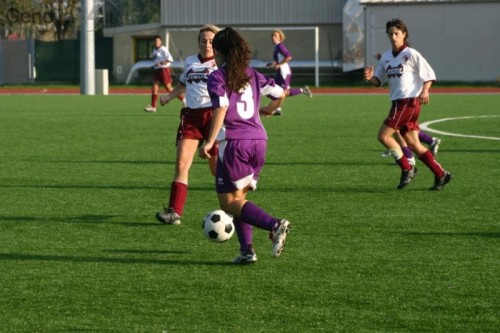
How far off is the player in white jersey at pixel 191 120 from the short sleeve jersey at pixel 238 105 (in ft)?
6.73

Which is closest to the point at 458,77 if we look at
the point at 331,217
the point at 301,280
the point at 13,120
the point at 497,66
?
the point at 497,66

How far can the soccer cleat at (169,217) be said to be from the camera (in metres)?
Answer: 9.94

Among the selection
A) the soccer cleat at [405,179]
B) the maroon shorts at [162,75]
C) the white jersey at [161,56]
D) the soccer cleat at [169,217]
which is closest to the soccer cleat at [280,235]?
the soccer cleat at [169,217]

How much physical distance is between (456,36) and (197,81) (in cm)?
4023

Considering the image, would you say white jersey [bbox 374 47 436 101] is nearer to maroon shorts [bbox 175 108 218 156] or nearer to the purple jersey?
maroon shorts [bbox 175 108 218 156]

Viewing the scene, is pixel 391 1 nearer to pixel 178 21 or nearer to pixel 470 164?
pixel 178 21

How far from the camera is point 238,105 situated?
798 cm

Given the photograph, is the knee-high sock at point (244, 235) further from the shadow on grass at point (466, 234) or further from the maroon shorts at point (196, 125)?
the maroon shorts at point (196, 125)

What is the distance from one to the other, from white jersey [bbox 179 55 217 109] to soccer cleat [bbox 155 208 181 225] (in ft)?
3.99

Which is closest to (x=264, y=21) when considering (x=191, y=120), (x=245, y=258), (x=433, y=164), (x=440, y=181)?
(x=433, y=164)

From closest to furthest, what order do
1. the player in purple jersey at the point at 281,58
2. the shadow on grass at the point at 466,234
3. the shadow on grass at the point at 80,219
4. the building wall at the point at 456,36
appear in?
the shadow on grass at the point at 466,234 → the shadow on grass at the point at 80,219 → the player in purple jersey at the point at 281,58 → the building wall at the point at 456,36

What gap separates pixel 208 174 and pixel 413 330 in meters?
8.73

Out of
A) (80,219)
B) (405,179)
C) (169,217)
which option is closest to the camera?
(169,217)

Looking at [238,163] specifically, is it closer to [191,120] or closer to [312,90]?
[191,120]
